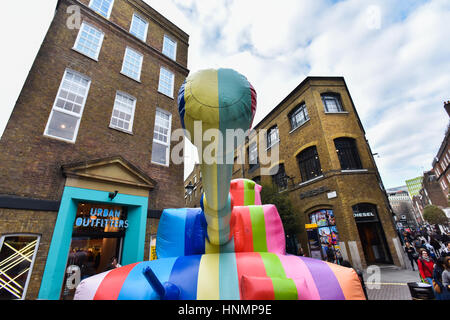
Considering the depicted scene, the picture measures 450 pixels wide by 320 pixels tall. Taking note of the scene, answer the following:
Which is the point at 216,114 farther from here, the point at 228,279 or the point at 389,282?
the point at 389,282

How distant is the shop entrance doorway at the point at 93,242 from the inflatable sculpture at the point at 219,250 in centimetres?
487

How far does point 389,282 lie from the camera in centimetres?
785

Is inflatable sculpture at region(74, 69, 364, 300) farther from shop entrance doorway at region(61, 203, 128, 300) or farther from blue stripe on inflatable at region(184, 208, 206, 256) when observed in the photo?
shop entrance doorway at region(61, 203, 128, 300)

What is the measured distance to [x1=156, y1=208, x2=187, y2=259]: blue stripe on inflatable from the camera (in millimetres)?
2242

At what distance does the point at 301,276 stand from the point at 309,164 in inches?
488

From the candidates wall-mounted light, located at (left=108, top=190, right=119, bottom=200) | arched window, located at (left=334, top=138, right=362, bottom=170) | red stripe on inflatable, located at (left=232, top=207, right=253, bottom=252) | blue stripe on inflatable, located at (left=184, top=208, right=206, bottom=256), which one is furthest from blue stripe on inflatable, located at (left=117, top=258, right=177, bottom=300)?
arched window, located at (left=334, top=138, right=362, bottom=170)

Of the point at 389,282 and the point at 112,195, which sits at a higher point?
the point at 112,195

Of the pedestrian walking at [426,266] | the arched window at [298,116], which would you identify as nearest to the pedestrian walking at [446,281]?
the pedestrian walking at [426,266]

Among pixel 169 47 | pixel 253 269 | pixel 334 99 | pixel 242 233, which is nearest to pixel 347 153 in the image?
pixel 334 99

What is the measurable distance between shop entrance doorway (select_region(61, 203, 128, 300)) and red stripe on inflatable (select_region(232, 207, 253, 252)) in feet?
17.8

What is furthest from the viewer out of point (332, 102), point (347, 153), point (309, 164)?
point (332, 102)

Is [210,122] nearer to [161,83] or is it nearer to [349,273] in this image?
[349,273]
